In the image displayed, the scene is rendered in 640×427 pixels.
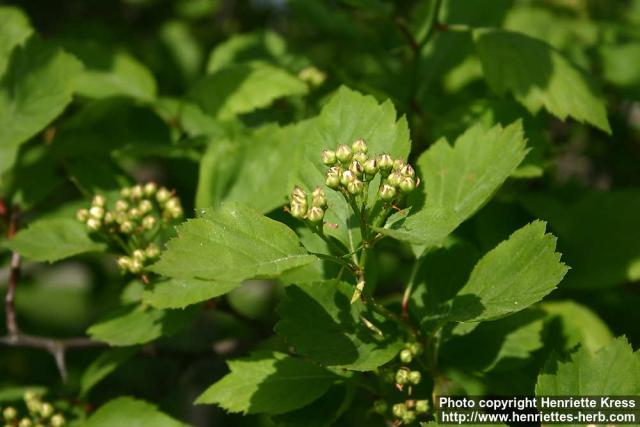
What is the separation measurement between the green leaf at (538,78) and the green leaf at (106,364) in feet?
5.33

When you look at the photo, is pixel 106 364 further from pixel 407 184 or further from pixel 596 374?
pixel 596 374

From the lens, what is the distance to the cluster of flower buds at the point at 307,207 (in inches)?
69.0

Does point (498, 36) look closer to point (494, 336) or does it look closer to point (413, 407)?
point (494, 336)

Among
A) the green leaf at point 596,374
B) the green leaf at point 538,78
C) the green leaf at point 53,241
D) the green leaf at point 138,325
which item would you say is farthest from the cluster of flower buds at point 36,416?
the green leaf at point 538,78

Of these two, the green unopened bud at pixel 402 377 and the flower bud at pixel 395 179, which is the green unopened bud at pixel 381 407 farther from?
the flower bud at pixel 395 179

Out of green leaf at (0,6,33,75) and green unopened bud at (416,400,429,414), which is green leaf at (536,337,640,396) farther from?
green leaf at (0,6,33,75)

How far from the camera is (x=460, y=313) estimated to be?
6.05 feet

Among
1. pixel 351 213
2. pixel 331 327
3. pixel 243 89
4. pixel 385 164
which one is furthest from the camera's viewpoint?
pixel 243 89

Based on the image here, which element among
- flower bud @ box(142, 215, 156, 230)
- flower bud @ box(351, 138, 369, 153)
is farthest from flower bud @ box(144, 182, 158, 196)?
flower bud @ box(351, 138, 369, 153)

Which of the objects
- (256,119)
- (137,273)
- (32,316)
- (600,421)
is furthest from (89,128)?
(32,316)

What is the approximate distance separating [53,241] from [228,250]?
104cm

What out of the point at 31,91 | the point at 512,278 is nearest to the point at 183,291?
the point at 512,278

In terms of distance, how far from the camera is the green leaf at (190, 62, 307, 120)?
2.68 meters

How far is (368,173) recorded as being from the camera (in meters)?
1.78
